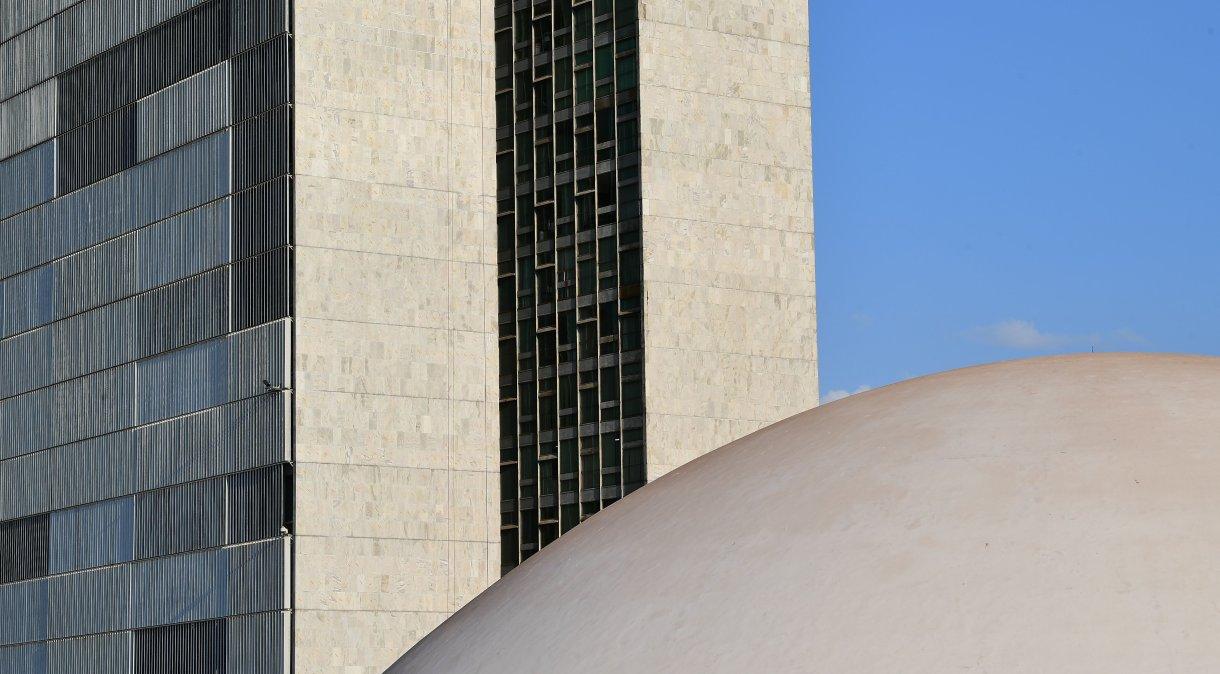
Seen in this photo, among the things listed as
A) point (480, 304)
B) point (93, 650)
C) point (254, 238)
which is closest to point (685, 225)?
point (480, 304)

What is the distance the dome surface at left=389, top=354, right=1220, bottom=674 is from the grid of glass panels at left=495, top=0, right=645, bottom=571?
61.3 metres

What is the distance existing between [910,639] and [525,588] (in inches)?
175

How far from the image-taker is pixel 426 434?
72.2m

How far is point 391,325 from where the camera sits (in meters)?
72.2

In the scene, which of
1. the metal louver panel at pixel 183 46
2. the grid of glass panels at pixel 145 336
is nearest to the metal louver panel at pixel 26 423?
the grid of glass panels at pixel 145 336

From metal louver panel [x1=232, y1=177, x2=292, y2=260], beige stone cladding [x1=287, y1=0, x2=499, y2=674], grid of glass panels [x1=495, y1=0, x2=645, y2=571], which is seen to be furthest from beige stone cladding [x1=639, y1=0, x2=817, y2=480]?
metal louver panel [x1=232, y1=177, x2=292, y2=260]

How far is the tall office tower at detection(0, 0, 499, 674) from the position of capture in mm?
70375

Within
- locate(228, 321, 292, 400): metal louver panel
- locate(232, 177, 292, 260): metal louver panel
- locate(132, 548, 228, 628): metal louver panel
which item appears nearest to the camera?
locate(228, 321, 292, 400): metal louver panel

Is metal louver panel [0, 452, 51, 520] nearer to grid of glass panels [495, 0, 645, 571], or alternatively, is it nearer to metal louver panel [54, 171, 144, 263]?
metal louver panel [54, 171, 144, 263]

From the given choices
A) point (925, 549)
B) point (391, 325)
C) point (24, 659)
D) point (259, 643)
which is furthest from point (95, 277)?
point (925, 549)

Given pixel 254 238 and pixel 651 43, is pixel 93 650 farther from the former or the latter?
pixel 651 43

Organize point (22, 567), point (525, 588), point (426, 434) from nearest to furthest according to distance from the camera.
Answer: point (525, 588), point (426, 434), point (22, 567)

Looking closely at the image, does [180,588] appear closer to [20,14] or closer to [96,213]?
[96,213]

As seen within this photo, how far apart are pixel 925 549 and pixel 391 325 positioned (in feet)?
199
